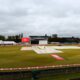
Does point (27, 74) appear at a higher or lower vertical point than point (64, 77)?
higher

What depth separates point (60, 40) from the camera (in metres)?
180

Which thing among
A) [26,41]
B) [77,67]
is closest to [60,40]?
[26,41]

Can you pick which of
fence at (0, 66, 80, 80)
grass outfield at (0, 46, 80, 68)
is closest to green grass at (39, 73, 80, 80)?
fence at (0, 66, 80, 80)

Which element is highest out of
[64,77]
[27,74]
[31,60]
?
[27,74]

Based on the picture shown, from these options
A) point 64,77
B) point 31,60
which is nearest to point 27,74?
point 64,77

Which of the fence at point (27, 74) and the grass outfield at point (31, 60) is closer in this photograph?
the fence at point (27, 74)

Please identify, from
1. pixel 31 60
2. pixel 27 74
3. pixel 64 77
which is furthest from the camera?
pixel 31 60

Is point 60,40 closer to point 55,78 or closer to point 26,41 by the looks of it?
point 26,41

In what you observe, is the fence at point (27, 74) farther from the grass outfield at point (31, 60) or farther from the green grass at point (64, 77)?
the grass outfield at point (31, 60)

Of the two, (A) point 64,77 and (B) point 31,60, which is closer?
(A) point 64,77

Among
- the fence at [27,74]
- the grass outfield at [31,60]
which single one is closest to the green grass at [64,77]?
the fence at [27,74]

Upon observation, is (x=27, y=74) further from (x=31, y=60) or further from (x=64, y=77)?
(x=31, y=60)

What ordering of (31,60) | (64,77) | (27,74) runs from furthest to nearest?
(31,60)
(64,77)
(27,74)

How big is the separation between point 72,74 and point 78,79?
304cm
